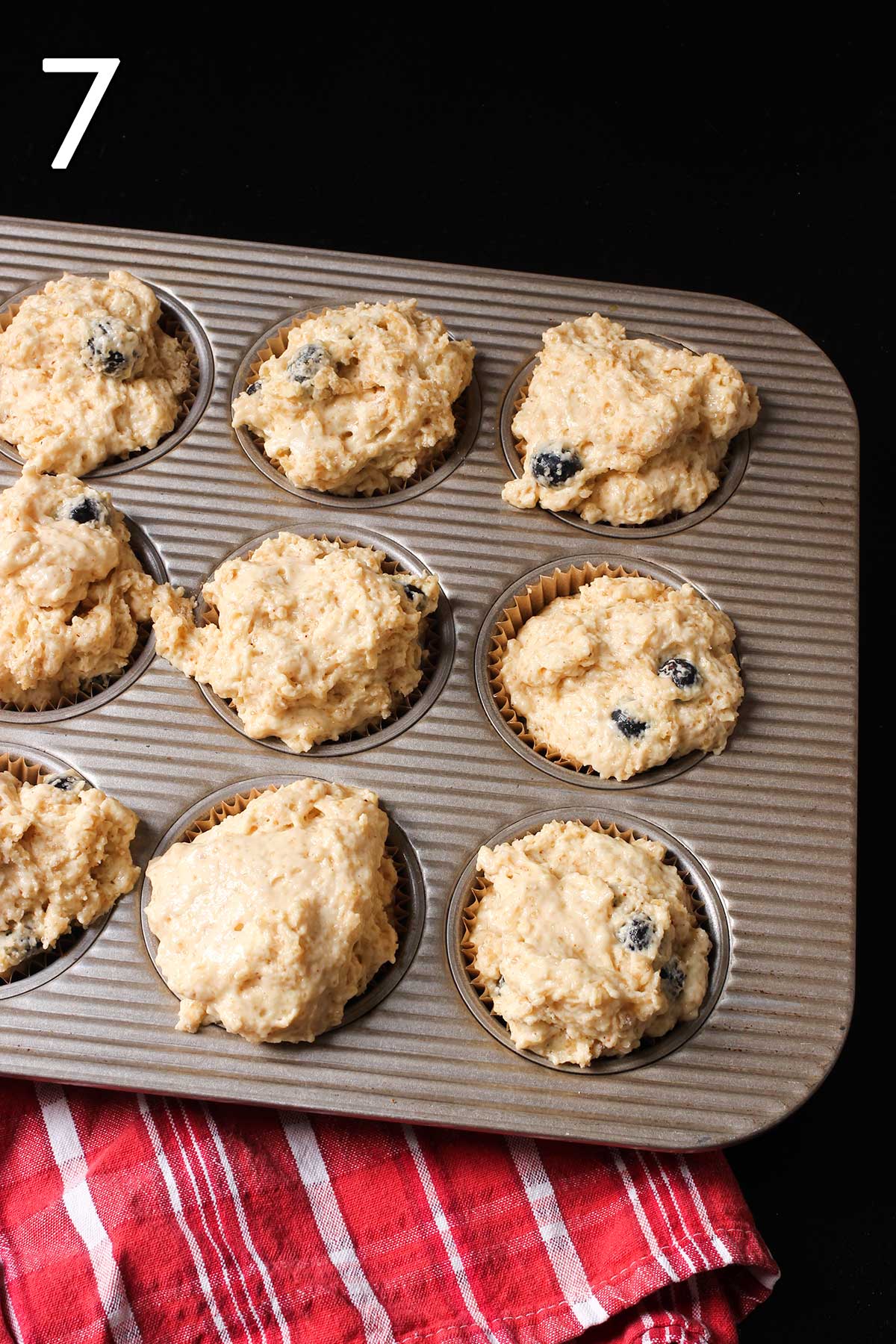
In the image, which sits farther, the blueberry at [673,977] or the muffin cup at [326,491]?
the muffin cup at [326,491]

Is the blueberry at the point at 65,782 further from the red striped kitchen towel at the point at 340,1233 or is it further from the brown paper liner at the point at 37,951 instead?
the red striped kitchen towel at the point at 340,1233

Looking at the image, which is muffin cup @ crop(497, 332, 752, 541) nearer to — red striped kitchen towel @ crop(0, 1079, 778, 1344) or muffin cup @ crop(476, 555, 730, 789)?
muffin cup @ crop(476, 555, 730, 789)

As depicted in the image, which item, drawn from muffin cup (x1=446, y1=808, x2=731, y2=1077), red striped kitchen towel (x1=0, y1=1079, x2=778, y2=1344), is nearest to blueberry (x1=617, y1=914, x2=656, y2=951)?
muffin cup (x1=446, y1=808, x2=731, y2=1077)

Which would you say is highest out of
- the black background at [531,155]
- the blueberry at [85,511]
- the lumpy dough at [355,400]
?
the black background at [531,155]

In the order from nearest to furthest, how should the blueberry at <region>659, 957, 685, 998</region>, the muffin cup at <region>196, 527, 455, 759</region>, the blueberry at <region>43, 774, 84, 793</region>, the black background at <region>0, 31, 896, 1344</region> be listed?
the blueberry at <region>659, 957, 685, 998</region>
the blueberry at <region>43, 774, 84, 793</region>
the muffin cup at <region>196, 527, 455, 759</region>
the black background at <region>0, 31, 896, 1344</region>

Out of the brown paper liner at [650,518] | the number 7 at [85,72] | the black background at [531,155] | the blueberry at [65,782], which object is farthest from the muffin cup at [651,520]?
the number 7 at [85,72]

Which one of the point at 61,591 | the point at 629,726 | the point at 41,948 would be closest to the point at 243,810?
the point at 41,948

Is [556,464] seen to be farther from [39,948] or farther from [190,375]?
[39,948]
